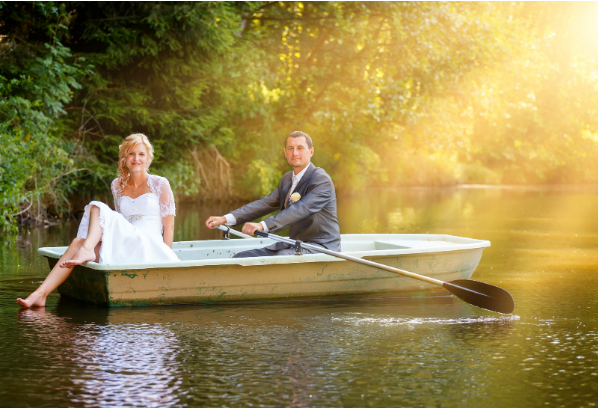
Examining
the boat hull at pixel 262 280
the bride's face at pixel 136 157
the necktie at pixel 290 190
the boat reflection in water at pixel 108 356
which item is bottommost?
the boat reflection in water at pixel 108 356

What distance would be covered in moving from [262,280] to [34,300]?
1781mm

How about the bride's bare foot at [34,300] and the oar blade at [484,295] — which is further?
the bride's bare foot at [34,300]

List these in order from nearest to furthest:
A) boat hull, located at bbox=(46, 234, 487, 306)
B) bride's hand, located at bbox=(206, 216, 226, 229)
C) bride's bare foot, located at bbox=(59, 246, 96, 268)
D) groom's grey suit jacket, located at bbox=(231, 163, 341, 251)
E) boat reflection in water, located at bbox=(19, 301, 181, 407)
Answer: boat reflection in water, located at bbox=(19, 301, 181, 407) < bride's bare foot, located at bbox=(59, 246, 96, 268) < boat hull, located at bbox=(46, 234, 487, 306) < bride's hand, located at bbox=(206, 216, 226, 229) < groom's grey suit jacket, located at bbox=(231, 163, 341, 251)

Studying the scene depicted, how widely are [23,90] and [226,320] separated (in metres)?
8.58

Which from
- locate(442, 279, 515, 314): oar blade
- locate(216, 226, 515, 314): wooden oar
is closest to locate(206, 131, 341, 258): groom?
locate(216, 226, 515, 314): wooden oar

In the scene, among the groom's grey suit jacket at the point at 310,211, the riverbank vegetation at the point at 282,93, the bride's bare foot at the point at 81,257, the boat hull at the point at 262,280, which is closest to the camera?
the bride's bare foot at the point at 81,257

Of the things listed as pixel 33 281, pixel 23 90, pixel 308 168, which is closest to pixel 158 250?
pixel 308 168

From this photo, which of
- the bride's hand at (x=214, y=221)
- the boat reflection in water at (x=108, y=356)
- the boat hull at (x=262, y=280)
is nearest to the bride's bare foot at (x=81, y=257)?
the boat hull at (x=262, y=280)

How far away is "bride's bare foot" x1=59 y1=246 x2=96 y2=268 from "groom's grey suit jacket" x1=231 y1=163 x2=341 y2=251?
1.25 meters

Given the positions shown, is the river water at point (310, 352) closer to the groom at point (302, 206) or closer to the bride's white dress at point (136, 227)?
the bride's white dress at point (136, 227)

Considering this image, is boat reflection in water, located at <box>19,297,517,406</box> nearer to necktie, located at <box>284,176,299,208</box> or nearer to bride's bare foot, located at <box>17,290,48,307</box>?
bride's bare foot, located at <box>17,290,48,307</box>

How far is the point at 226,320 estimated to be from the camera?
614cm

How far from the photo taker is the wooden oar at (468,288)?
252 inches

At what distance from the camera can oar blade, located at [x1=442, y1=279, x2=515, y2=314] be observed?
6.37m
